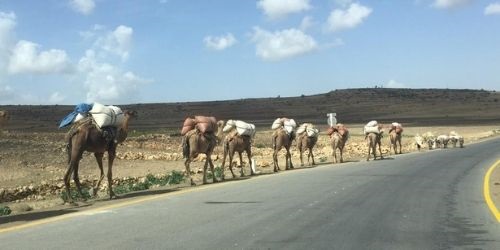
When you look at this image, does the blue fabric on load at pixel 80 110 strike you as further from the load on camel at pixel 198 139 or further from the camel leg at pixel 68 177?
the load on camel at pixel 198 139

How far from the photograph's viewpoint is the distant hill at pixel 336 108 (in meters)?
121

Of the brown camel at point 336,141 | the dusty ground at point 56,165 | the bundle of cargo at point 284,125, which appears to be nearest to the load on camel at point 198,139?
the dusty ground at point 56,165

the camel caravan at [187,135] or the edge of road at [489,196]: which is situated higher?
the camel caravan at [187,135]

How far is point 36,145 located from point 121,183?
13143mm

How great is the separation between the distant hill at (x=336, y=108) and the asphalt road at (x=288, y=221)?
310ft

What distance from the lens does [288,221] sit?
38.1 feet

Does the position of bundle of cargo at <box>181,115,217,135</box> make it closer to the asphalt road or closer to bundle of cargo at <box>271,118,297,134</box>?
the asphalt road

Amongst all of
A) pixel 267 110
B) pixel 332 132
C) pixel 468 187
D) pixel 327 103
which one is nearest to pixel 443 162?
pixel 332 132

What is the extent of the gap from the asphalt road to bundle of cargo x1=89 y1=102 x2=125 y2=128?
90.0 inches

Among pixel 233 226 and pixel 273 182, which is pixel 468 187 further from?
pixel 233 226

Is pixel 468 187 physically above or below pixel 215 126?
below

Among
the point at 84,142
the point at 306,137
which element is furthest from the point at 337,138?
the point at 84,142

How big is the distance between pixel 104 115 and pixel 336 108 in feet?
437

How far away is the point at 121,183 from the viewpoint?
25.7 m
